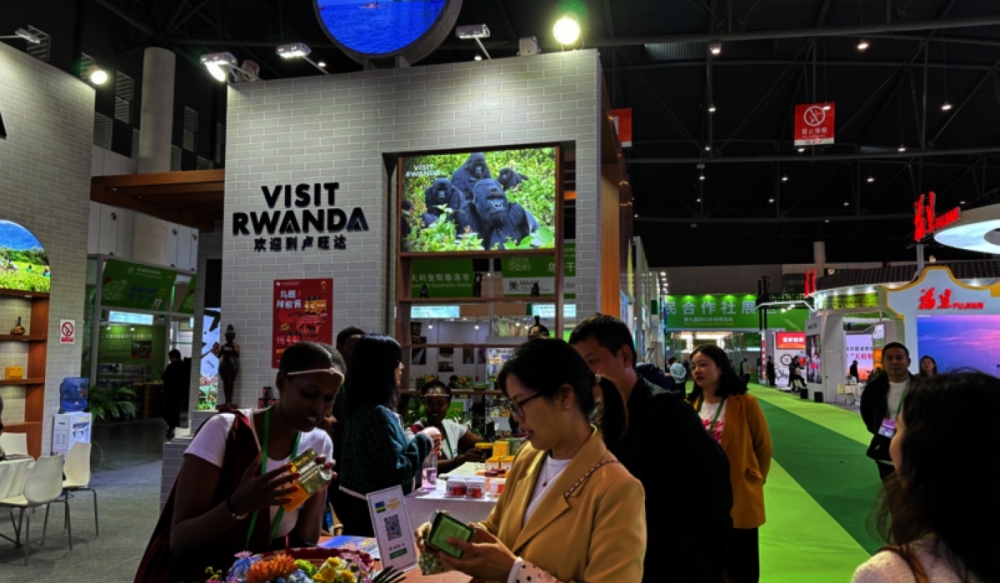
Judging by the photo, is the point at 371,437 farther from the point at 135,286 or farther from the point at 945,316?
the point at 945,316

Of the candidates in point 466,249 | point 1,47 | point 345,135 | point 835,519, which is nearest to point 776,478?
point 835,519

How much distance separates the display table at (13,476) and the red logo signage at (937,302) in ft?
54.6

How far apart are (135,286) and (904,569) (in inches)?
558

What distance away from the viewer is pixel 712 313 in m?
29.0

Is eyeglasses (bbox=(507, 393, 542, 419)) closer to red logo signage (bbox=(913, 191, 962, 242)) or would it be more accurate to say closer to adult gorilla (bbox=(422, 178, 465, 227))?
adult gorilla (bbox=(422, 178, 465, 227))

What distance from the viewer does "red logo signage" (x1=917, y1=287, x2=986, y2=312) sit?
15.3 m

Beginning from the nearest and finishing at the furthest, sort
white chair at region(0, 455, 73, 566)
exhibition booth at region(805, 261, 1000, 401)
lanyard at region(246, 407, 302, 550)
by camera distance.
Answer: lanyard at region(246, 407, 302, 550), white chair at region(0, 455, 73, 566), exhibition booth at region(805, 261, 1000, 401)

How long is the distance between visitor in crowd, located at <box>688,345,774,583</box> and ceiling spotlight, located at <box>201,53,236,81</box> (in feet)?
15.7

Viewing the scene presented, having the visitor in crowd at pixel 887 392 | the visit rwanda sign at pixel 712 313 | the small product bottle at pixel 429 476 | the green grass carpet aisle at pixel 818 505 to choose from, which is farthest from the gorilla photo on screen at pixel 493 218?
the visit rwanda sign at pixel 712 313

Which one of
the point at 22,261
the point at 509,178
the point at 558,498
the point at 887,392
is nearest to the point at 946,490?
the point at 558,498

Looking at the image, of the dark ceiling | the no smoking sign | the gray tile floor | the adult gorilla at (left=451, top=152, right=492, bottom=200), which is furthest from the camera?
the dark ceiling

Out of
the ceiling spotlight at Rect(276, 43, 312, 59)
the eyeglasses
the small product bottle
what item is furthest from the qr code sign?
the ceiling spotlight at Rect(276, 43, 312, 59)

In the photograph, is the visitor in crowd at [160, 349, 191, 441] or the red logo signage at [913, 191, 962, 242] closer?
the visitor in crowd at [160, 349, 191, 441]

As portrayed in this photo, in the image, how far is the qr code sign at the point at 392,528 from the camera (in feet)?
5.88
